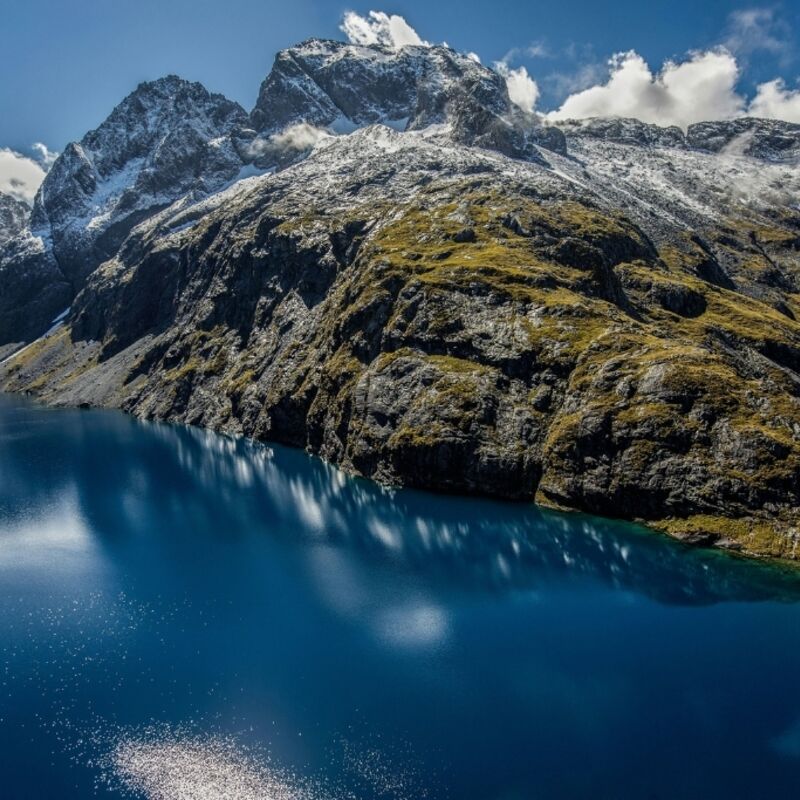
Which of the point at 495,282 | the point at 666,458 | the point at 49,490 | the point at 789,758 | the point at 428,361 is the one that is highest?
the point at 495,282

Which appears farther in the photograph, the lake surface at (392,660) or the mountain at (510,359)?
the mountain at (510,359)

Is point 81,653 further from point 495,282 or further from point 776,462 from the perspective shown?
point 495,282

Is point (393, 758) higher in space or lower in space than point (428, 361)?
lower

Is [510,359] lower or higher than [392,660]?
higher

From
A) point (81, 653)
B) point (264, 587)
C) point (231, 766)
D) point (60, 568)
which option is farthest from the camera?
point (60, 568)

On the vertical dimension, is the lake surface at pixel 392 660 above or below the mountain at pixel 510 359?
below

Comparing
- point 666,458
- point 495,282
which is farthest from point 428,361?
point 666,458

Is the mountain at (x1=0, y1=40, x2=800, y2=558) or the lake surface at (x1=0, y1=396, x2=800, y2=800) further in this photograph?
the mountain at (x1=0, y1=40, x2=800, y2=558)

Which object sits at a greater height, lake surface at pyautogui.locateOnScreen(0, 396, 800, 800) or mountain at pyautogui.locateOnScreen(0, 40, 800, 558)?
mountain at pyautogui.locateOnScreen(0, 40, 800, 558)
